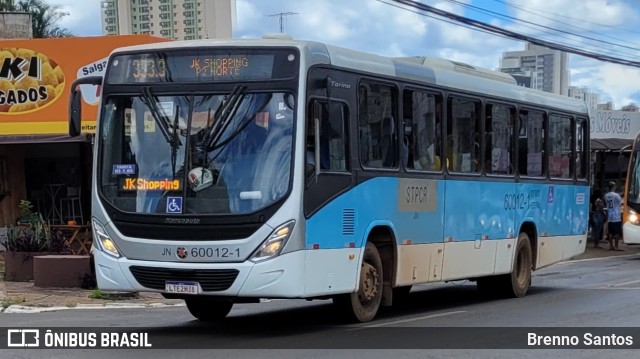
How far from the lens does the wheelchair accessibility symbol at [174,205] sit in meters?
9.75

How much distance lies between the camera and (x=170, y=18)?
2147 inches

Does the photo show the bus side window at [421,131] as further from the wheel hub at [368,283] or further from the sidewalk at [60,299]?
the sidewalk at [60,299]

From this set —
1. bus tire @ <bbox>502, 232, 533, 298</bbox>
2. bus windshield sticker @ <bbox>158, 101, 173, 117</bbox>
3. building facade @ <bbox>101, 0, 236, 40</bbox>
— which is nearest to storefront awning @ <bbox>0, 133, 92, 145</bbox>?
bus tire @ <bbox>502, 232, 533, 298</bbox>

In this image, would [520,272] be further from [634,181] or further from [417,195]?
[634,181]

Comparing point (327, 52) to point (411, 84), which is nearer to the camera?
point (327, 52)

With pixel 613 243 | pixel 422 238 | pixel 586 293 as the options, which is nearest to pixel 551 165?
pixel 586 293

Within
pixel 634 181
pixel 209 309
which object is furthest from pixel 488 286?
pixel 634 181

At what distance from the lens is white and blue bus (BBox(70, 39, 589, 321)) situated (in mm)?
9586

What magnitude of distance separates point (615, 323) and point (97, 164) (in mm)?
6623

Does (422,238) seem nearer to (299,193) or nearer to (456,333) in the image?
(456,333)

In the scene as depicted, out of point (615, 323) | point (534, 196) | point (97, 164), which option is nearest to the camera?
point (97, 164)

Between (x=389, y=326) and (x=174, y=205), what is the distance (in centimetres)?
308

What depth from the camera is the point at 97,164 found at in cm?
1034

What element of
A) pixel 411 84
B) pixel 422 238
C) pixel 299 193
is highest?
pixel 411 84
